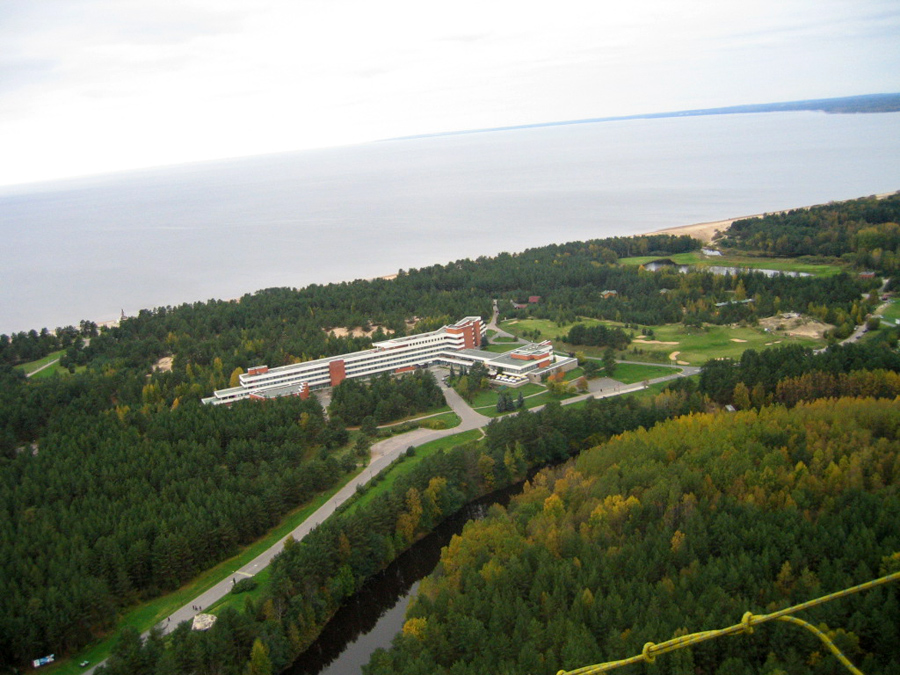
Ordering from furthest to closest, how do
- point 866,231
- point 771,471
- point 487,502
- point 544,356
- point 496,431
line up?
point 866,231 < point 544,356 < point 496,431 < point 487,502 < point 771,471

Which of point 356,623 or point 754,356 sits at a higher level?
point 754,356

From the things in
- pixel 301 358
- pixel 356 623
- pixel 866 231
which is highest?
pixel 866 231

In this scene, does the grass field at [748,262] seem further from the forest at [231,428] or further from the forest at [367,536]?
the forest at [367,536]

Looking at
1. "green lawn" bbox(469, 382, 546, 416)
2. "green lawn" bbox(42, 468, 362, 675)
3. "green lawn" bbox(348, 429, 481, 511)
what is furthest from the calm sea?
"green lawn" bbox(42, 468, 362, 675)

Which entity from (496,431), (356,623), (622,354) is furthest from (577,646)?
(622,354)

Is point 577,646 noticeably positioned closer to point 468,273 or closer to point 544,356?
point 544,356

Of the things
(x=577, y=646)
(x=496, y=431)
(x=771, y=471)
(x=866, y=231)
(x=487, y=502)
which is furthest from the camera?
(x=866, y=231)

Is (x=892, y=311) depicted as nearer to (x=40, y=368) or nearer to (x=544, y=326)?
(x=544, y=326)
